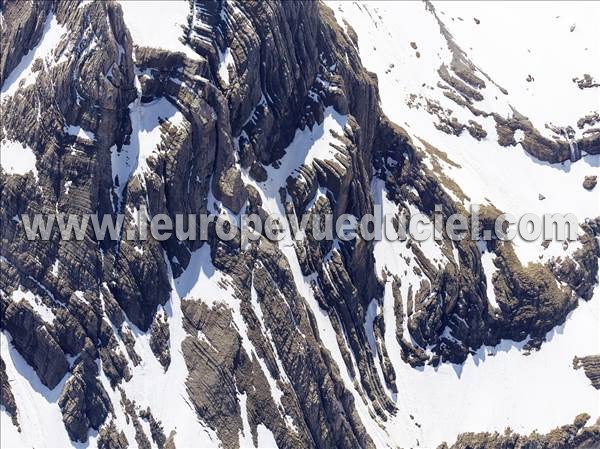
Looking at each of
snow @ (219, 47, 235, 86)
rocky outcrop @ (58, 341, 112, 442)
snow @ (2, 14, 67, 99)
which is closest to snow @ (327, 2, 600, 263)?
snow @ (219, 47, 235, 86)

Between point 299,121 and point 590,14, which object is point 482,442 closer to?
point 299,121

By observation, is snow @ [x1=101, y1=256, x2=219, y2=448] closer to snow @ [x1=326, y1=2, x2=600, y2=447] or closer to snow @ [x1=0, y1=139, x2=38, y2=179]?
snow @ [x1=0, y1=139, x2=38, y2=179]

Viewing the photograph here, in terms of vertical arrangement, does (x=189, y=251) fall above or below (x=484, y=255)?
above

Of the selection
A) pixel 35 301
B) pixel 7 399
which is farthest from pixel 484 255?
pixel 7 399

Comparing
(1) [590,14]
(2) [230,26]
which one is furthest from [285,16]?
(1) [590,14]

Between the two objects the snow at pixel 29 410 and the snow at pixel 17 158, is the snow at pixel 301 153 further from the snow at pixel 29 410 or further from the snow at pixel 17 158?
the snow at pixel 29 410

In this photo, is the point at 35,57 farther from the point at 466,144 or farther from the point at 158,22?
the point at 466,144
